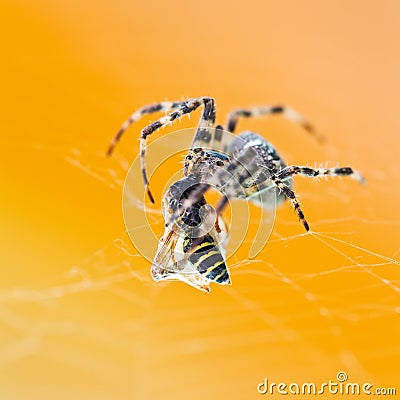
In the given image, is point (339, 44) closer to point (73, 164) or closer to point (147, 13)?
point (147, 13)

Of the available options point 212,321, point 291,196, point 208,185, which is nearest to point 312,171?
point 291,196

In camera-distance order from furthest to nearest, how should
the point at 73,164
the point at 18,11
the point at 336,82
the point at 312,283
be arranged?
the point at 336,82, the point at 18,11, the point at 73,164, the point at 312,283

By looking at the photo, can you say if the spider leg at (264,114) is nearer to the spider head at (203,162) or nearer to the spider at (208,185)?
the spider at (208,185)

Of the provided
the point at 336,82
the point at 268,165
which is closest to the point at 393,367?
the point at 268,165

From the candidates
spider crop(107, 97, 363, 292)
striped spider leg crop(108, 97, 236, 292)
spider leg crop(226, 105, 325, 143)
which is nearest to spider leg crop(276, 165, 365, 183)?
spider crop(107, 97, 363, 292)

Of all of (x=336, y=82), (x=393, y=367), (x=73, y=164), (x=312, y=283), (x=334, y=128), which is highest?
(x=336, y=82)
